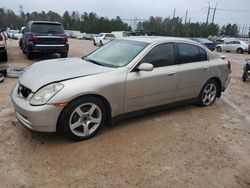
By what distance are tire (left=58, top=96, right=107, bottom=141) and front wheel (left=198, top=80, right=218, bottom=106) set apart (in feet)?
8.08

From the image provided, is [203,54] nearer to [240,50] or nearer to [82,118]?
[82,118]

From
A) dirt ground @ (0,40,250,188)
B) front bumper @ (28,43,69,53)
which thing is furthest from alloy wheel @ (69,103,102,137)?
front bumper @ (28,43,69,53)

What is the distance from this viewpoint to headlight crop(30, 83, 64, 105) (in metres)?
3.25

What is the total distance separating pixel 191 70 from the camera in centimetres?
479

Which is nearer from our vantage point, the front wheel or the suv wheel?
the front wheel

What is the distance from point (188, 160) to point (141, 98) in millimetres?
1292

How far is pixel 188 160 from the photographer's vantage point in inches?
130

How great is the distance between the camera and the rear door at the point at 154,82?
3.97m

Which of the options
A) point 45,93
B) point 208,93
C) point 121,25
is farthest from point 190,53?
point 121,25

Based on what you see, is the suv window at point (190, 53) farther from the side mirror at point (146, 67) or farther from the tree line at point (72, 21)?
the tree line at point (72, 21)

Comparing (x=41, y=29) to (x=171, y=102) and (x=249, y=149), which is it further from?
(x=249, y=149)

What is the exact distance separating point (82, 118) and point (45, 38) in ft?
25.0

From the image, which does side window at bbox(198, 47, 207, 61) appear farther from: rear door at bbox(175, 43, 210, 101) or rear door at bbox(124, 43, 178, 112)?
rear door at bbox(124, 43, 178, 112)

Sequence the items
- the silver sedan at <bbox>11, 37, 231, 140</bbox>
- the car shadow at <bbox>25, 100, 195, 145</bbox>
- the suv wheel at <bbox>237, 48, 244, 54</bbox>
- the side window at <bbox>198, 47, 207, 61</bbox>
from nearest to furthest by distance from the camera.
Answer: the silver sedan at <bbox>11, 37, 231, 140</bbox>
the car shadow at <bbox>25, 100, 195, 145</bbox>
the side window at <bbox>198, 47, 207, 61</bbox>
the suv wheel at <bbox>237, 48, 244, 54</bbox>
